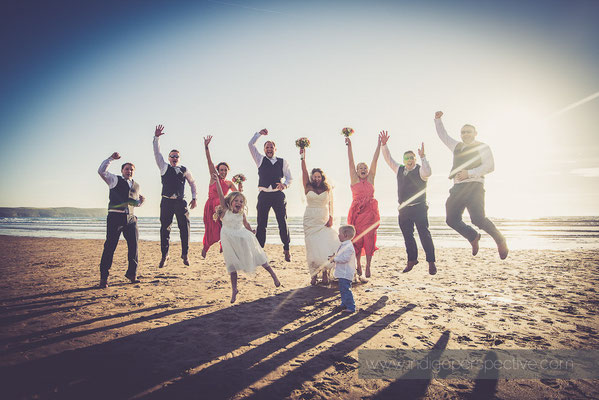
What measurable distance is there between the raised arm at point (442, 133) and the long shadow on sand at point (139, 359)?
4.77m

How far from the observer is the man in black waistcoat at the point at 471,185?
546 cm

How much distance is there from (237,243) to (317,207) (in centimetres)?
216

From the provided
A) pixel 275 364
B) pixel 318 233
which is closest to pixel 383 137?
pixel 318 233

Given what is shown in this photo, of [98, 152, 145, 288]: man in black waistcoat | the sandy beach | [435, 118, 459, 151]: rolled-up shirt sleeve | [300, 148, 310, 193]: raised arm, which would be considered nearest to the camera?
the sandy beach

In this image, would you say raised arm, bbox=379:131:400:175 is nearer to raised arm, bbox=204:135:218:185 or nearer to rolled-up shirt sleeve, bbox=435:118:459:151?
rolled-up shirt sleeve, bbox=435:118:459:151

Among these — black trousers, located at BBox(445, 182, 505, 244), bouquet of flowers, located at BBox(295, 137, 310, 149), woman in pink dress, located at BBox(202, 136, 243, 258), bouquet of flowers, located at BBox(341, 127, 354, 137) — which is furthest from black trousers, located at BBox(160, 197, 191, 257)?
black trousers, located at BBox(445, 182, 505, 244)

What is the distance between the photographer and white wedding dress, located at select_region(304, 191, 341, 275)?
655 centimetres

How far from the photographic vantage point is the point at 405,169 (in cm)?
666

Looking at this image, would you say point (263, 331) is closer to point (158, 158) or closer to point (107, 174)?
point (107, 174)

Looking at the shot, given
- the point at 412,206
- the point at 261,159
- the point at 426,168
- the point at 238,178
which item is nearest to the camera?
the point at 426,168

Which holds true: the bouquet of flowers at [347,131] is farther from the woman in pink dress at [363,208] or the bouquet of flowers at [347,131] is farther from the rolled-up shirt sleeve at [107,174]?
the rolled-up shirt sleeve at [107,174]

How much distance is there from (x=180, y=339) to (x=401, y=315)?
377cm

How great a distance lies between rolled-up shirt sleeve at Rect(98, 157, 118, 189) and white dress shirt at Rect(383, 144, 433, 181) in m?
6.66

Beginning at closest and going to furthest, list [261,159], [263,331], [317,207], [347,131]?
[263,331], [317,207], [347,131], [261,159]
